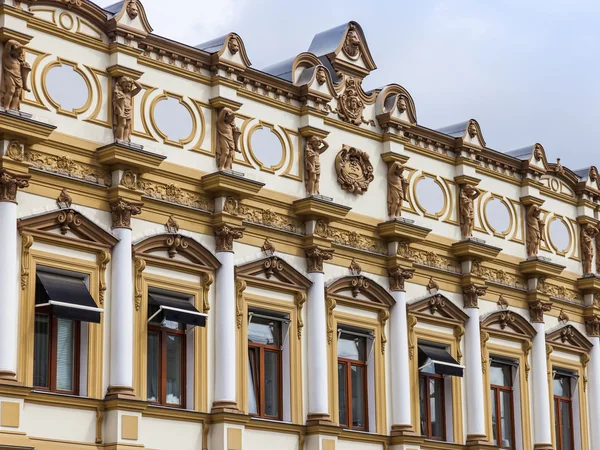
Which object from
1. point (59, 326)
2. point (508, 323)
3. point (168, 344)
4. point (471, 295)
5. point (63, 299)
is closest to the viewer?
point (63, 299)

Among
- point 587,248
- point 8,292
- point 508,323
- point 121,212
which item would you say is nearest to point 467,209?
point 508,323

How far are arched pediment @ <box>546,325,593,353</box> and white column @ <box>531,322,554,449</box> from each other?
3.09ft

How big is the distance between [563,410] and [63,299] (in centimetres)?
1917

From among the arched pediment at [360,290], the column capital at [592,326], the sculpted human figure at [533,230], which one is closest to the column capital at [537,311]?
the sculpted human figure at [533,230]

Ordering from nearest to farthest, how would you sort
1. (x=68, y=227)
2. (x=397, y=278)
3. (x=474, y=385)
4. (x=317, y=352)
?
(x=68, y=227), (x=317, y=352), (x=397, y=278), (x=474, y=385)

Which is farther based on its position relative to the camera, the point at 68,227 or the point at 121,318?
the point at 121,318

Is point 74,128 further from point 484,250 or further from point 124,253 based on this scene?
point 484,250

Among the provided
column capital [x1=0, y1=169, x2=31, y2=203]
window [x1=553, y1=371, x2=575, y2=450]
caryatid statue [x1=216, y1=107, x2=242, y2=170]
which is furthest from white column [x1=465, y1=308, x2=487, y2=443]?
column capital [x1=0, y1=169, x2=31, y2=203]

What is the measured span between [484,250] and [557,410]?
241 inches

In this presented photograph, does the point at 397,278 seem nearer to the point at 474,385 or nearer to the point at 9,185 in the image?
the point at 474,385

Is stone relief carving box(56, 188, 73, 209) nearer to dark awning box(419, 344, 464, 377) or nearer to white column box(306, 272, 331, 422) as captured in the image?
white column box(306, 272, 331, 422)

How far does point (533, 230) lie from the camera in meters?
42.5

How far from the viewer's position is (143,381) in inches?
1217

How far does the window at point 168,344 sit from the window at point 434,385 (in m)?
8.01
